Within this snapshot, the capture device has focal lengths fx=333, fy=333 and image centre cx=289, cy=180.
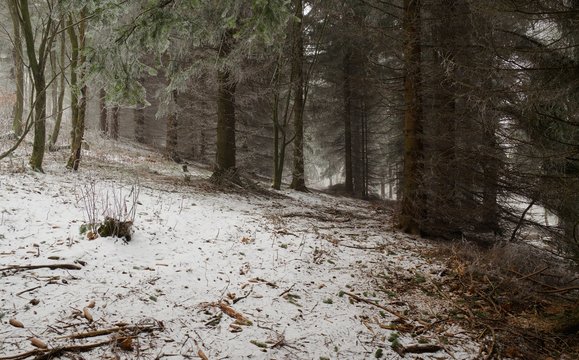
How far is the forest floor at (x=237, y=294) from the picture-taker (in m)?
3.03

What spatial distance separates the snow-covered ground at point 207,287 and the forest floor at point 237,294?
0.05 ft

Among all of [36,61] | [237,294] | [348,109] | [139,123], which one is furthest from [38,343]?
[139,123]

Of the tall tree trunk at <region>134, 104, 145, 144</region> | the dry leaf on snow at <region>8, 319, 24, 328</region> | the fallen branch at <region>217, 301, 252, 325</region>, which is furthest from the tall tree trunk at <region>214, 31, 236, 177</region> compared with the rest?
the tall tree trunk at <region>134, 104, 145, 144</region>

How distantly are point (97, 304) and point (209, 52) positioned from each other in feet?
28.9

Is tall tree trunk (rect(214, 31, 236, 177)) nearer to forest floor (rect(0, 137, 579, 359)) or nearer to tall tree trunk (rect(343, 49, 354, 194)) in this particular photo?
forest floor (rect(0, 137, 579, 359))

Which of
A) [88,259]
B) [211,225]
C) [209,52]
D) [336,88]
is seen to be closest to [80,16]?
[209,52]

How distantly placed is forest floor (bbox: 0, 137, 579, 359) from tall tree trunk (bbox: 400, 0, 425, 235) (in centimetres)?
170

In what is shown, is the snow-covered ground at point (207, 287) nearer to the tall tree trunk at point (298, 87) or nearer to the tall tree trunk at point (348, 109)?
the tall tree trunk at point (298, 87)

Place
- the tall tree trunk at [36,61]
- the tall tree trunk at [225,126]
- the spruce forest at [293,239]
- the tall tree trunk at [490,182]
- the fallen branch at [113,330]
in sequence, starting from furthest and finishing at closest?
the tall tree trunk at [225,126] < the tall tree trunk at [490,182] < the tall tree trunk at [36,61] < the spruce forest at [293,239] < the fallen branch at [113,330]

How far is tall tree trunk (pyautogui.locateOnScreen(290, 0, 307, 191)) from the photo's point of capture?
12156 mm

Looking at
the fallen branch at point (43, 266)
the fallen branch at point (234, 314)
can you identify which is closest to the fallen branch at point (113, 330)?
the fallen branch at point (234, 314)

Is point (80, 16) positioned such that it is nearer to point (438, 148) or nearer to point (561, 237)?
point (438, 148)

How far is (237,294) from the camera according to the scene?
397cm

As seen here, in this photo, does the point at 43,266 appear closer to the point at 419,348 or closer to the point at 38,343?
the point at 38,343
